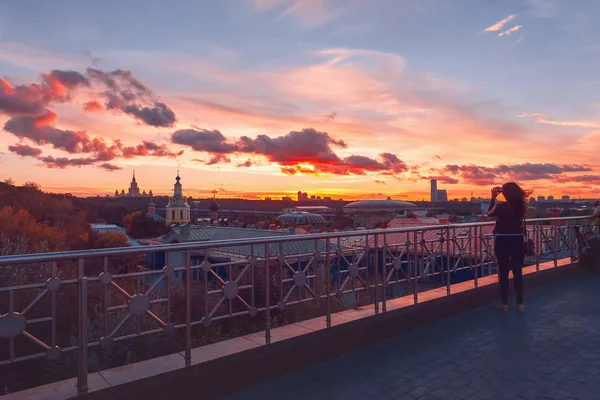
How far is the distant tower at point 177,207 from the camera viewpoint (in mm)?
90812

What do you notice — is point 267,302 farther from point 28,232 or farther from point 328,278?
point 28,232

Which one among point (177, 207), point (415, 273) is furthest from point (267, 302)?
point (177, 207)

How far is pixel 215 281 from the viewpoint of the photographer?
14.1ft

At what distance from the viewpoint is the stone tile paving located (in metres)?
3.89

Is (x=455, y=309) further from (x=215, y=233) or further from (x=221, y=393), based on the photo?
(x=215, y=233)

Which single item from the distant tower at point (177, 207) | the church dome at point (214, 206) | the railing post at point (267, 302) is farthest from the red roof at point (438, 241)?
the church dome at point (214, 206)

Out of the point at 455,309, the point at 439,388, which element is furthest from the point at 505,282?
the point at 439,388

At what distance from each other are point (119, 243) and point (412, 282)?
40.6m

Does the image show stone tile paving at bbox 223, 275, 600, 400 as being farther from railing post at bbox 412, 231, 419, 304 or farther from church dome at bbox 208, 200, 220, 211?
church dome at bbox 208, 200, 220, 211

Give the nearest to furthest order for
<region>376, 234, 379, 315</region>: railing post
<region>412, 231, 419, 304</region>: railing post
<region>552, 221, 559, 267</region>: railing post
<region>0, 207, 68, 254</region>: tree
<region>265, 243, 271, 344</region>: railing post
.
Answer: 1. <region>265, 243, 271, 344</region>: railing post
2. <region>376, 234, 379, 315</region>: railing post
3. <region>412, 231, 419, 304</region>: railing post
4. <region>552, 221, 559, 267</region>: railing post
5. <region>0, 207, 68, 254</region>: tree

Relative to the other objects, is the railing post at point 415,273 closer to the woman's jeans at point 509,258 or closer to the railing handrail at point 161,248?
the railing handrail at point 161,248

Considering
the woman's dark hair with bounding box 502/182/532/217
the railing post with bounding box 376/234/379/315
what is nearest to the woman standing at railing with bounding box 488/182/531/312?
the woman's dark hair with bounding box 502/182/532/217

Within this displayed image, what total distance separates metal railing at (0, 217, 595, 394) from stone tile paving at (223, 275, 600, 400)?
1.80 ft

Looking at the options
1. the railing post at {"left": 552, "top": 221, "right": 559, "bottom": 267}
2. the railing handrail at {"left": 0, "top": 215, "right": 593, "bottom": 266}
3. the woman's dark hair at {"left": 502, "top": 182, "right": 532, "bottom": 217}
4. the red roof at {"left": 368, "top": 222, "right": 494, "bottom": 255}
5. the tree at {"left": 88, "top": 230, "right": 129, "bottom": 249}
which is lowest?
the tree at {"left": 88, "top": 230, "right": 129, "bottom": 249}
